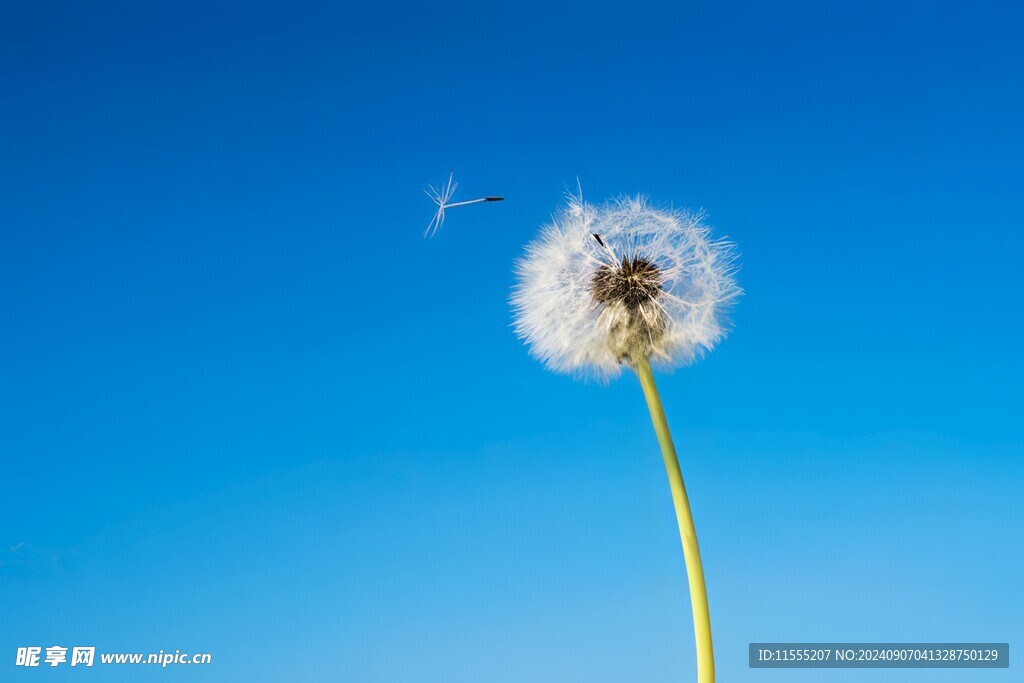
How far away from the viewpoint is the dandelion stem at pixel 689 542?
17188 millimetres

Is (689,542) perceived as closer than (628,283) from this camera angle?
Yes

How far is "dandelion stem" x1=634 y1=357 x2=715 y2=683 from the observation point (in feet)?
56.4

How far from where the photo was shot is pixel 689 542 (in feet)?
59.2

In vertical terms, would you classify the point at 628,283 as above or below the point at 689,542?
above

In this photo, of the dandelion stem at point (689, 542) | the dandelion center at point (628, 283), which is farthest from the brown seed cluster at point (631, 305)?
the dandelion stem at point (689, 542)

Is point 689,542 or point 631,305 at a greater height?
point 631,305

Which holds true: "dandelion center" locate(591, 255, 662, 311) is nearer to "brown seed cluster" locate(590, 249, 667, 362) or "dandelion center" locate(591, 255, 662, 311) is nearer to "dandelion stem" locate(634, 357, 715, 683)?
"brown seed cluster" locate(590, 249, 667, 362)

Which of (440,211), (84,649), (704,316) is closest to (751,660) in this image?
(704,316)

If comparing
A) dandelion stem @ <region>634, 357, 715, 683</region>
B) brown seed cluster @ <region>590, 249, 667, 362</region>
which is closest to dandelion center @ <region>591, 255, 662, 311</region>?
brown seed cluster @ <region>590, 249, 667, 362</region>

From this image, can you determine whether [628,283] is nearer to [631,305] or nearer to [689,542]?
[631,305]

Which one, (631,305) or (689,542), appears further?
(631,305)

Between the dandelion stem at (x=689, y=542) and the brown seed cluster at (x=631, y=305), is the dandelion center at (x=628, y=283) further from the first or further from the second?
the dandelion stem at (x=689, y=542)

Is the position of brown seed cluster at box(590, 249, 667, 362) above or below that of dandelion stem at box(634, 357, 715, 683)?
above

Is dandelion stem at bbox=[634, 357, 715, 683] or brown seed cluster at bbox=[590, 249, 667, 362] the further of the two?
brown seed cluster at bbox=[590, 249, 667, 362]
